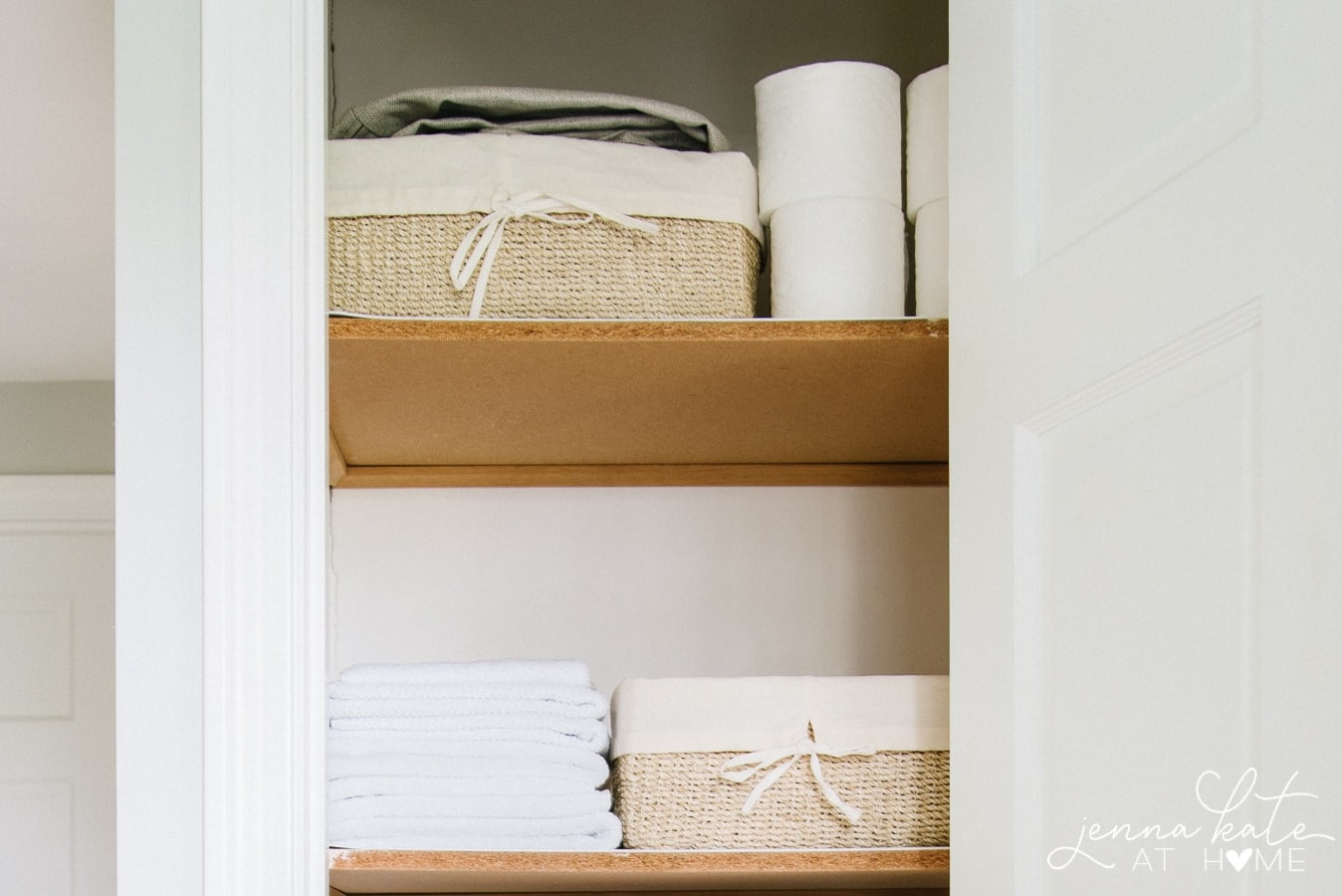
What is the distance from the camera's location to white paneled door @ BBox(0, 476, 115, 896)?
2.92 metres

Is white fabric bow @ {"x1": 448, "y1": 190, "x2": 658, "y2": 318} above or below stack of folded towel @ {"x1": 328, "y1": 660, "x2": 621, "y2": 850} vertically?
above

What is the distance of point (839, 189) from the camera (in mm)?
1055

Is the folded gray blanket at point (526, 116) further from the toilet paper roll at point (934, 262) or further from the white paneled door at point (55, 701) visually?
the white paneled door at point (55, 701)

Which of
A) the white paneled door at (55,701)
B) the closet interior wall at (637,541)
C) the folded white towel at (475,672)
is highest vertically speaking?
the closet interior wall at (637,541)

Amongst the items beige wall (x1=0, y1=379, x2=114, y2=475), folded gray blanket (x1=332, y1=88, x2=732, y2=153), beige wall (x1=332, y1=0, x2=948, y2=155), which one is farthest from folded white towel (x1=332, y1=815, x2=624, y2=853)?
beige wall (x1=0, y1=379, x2=114, y2=475)

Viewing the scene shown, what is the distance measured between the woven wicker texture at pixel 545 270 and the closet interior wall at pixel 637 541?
1.54 ft

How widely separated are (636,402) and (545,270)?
20cm

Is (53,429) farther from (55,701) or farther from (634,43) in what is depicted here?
(634,43)

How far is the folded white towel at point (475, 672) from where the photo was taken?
107 centimetres

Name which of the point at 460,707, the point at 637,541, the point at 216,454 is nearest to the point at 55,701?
the point at 637,541
